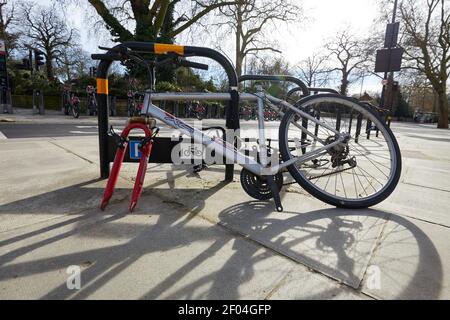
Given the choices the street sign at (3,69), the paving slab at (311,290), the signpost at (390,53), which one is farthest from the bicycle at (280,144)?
the street sign at (3,69)

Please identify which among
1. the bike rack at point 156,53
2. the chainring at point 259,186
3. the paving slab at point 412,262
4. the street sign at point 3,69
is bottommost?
the paving slab at point 412,262

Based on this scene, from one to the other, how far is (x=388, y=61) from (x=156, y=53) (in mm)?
9143

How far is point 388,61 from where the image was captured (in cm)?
884

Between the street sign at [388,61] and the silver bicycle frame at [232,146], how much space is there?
328 inches

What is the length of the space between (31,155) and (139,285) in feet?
12.1

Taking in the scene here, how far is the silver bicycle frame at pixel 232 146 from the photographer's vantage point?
229 cm

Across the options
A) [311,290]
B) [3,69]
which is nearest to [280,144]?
[311,290]

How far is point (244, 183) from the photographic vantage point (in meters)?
2.46

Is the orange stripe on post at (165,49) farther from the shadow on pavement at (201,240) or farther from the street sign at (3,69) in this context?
the street sign at (3,69)

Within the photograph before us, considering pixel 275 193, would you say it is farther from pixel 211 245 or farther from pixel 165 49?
pixel 165 49

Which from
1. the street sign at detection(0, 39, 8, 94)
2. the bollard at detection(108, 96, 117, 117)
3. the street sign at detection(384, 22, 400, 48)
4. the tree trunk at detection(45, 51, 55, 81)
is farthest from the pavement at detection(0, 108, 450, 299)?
the tree trunk at detection(45, 51, 55, 81)

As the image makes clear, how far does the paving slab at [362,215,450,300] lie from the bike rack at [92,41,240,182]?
1.63 meters

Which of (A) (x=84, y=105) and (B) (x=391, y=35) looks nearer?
(B) (x=391, y=35)

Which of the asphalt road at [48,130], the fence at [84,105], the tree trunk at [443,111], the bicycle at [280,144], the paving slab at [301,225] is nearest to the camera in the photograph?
the paving slab at [301,225]
